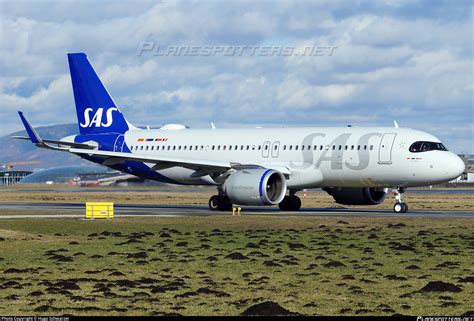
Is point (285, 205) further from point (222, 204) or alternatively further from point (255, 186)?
point (255, 186)

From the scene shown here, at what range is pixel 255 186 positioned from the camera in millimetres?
Answer: 51000

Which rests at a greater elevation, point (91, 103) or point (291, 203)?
point (91, 103)

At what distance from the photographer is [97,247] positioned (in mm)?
32562

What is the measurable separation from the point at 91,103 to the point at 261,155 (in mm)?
14768

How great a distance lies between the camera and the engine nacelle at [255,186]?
51.0m

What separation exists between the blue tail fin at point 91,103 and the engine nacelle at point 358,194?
16024mm

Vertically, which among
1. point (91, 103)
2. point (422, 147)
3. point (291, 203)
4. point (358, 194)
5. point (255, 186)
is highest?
point (91, 103)

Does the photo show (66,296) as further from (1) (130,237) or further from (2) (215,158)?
(2) (215,158)

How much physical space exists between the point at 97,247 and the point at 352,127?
25970mm

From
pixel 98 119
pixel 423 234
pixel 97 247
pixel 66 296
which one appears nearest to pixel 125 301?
pixel 66 296

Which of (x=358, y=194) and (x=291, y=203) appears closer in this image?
(x=358, y=194)

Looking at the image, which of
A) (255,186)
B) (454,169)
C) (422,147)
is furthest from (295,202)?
(454,169)

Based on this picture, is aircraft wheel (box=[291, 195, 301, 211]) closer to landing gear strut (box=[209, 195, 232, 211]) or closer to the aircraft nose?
landing gear strut (box=[209, 195, 232, 211])

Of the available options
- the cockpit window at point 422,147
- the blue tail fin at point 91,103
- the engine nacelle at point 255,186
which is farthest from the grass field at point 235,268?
the blue tail fin at point 91,103
